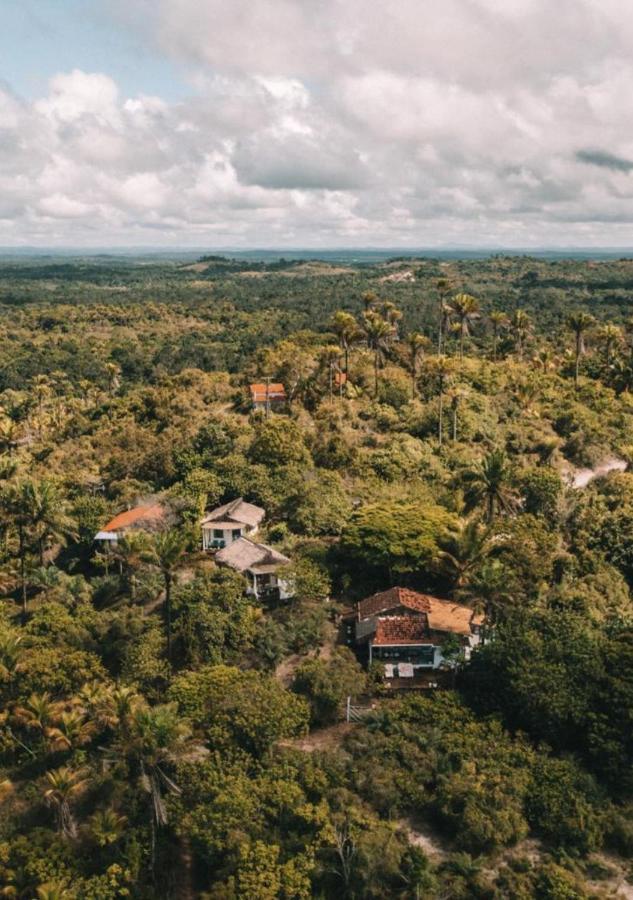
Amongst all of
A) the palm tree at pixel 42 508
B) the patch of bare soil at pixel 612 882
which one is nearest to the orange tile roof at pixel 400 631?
the patch of bare soil at pixel 612 882

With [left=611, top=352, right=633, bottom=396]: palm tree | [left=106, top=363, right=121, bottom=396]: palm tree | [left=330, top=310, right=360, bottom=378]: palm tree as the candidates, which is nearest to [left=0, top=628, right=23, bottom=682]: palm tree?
[left=330, top=310, right=360, bottom=378]: palm tree

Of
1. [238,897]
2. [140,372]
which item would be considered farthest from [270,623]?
[140,372]

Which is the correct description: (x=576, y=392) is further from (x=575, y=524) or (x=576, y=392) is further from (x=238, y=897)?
(x=238, y=897)

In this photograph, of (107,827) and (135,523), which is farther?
(135,523)

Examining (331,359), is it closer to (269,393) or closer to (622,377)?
(269,393)

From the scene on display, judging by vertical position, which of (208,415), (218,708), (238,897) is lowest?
(238,897)

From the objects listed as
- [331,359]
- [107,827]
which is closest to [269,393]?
[331,359]

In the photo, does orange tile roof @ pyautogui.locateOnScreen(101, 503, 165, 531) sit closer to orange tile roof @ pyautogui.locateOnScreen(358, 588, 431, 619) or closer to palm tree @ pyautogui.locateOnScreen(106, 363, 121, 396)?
orange tile roof @ pyautogui.locateOnScreen(358, 588, 431, 619)

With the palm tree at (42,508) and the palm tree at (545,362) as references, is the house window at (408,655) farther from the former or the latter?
the palm tree at (545,362)
